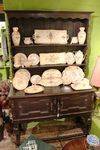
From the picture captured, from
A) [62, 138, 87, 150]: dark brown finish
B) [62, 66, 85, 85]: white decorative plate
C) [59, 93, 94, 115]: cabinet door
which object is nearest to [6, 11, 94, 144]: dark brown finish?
[59, 93, 94, 115]: cabinet door

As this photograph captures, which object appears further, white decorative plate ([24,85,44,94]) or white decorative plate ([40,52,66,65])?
white decorative plate ([40,52,66,65])

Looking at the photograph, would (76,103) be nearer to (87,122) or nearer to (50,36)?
(87,122)

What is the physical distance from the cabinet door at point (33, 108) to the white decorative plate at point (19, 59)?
1.75 ft

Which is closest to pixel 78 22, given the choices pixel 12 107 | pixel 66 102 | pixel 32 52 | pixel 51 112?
pixel 32 52

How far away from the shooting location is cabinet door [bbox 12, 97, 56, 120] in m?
2.48

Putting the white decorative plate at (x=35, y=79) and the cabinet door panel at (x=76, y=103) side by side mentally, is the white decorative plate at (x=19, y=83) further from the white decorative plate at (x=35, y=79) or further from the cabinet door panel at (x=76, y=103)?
the cabinet door panel at (x=76, y=103)

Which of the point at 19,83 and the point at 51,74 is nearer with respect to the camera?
the point at 19,83

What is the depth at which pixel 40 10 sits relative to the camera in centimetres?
257

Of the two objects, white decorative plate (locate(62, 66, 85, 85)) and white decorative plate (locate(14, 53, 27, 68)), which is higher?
white decorative plate (locate(14, 53, 27, 68))

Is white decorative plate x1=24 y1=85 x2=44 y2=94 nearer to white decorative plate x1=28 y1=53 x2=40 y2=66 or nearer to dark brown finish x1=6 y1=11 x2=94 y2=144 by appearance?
dark brown finish x1=6 y1=11 x2=94 y2=144

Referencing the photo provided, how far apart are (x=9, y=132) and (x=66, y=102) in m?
1.09

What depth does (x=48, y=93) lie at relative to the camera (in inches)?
99.3

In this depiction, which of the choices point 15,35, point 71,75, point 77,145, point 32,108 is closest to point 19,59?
point 15,35

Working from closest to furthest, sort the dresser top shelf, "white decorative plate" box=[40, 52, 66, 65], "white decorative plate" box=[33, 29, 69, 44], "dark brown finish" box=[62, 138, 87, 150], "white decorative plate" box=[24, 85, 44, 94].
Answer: "dark brown finish" box=[62, 138, 87, 150] → the dresser top shelf → "white decorative plate" box=[24, 85, 44, 94] → "white decorative plate" box=[33, 29, 69, 44] → "white decorative plate" box=[40, 52, 66, 65]
